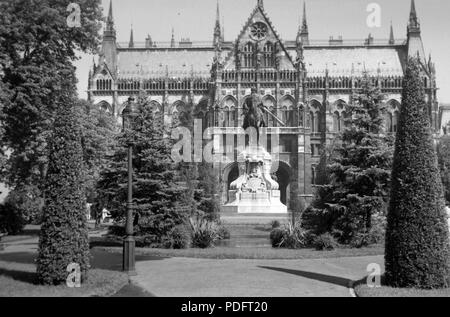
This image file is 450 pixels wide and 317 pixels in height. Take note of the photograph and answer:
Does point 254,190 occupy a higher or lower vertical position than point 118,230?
higher

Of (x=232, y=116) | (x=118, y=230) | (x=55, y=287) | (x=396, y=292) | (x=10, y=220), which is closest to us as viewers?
(x=396, y=292)

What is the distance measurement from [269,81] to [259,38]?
733cm

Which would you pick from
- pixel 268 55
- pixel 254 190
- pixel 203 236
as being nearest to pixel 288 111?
pixel 268 55

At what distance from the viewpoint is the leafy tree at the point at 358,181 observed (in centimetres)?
2831

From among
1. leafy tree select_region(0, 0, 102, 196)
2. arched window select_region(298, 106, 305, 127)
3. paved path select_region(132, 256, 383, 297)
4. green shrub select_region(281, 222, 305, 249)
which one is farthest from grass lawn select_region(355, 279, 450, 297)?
arched window select_region(298, 106, 305, 127)

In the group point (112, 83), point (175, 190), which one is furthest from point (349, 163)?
point (112, 83)

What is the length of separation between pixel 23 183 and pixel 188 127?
40.1m

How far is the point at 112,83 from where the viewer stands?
316 feet

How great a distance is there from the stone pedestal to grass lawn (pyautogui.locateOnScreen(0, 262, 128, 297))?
2026 centimetres

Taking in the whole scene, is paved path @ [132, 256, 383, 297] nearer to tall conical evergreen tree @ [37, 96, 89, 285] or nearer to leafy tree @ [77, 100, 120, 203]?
tall conical evergreen tree @ [37, 96, 89, 285]

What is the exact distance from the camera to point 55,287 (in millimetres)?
14672

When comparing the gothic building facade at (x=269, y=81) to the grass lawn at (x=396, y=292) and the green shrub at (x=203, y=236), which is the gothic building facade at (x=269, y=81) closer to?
the green shrub at (x=203, y=236)

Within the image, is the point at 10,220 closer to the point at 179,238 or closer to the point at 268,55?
the point at 179,238
